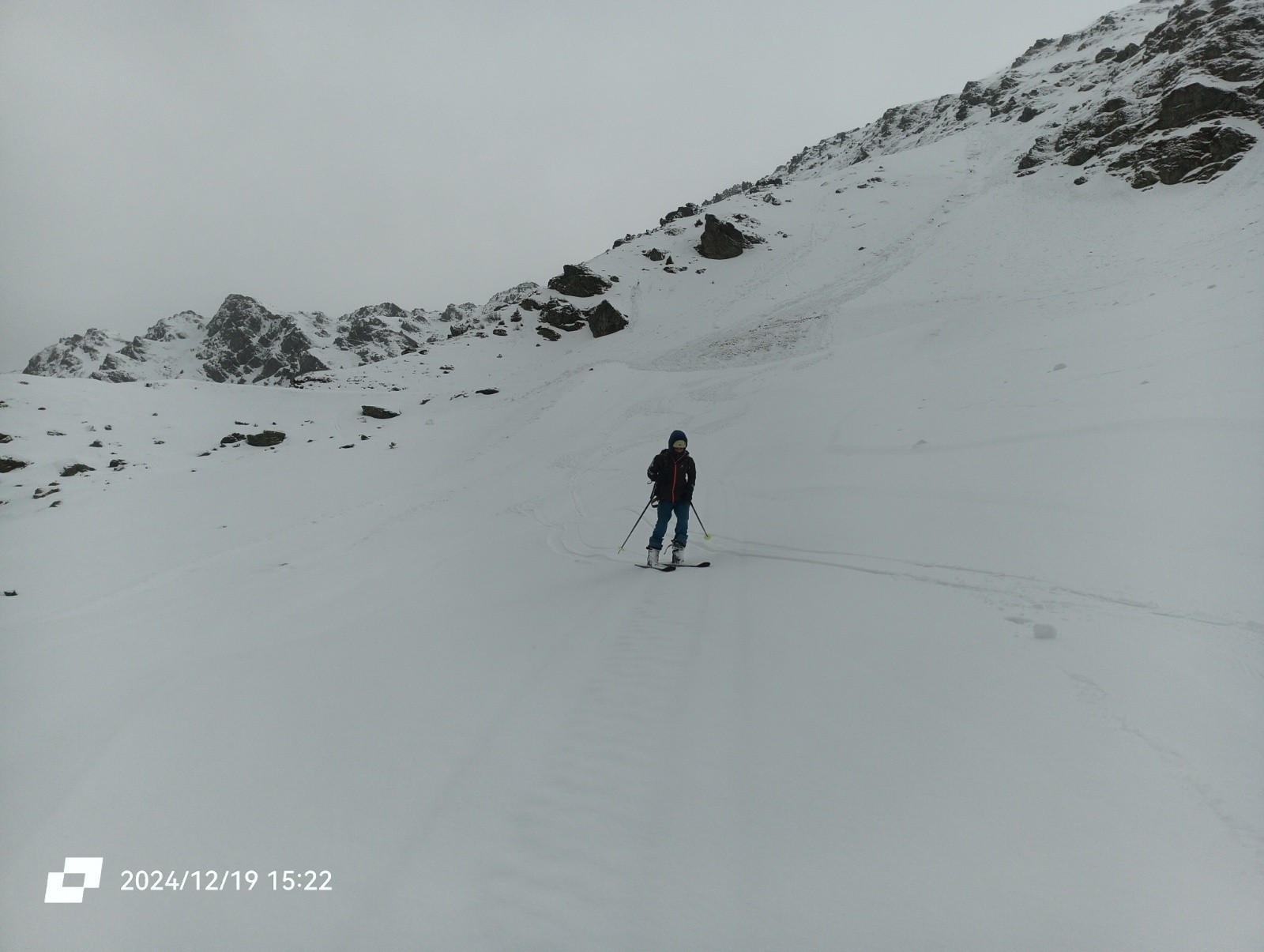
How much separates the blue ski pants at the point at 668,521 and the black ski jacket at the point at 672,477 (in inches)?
3.1

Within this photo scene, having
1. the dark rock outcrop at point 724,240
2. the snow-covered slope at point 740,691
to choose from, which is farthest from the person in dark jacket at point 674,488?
the dark rock outcrop at point 724,240

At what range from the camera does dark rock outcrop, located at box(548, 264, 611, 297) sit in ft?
136

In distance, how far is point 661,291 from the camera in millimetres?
40031

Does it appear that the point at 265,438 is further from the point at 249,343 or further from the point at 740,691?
the point at 249,343

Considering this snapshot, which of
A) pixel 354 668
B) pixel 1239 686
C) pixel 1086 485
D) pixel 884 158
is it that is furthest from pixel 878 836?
pixel 884 158

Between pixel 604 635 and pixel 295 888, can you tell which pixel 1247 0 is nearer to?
pixel 604 635

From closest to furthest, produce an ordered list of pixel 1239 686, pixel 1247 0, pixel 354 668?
1. pixel 1239 686
2. pixel 354 668
3. pixel 1247 0

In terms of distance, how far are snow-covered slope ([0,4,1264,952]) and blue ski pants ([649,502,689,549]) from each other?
0.55 meters

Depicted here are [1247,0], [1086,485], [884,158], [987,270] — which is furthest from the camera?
[884,158]

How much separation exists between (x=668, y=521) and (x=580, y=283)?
38885 mm

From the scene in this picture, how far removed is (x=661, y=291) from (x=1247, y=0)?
43.9m

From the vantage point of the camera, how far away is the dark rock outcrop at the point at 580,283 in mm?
41562

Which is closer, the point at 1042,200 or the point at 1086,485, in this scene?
the point at 1086,485

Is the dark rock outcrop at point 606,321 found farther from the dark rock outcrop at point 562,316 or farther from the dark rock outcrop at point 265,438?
the dark rock outcrop at point 265,438
